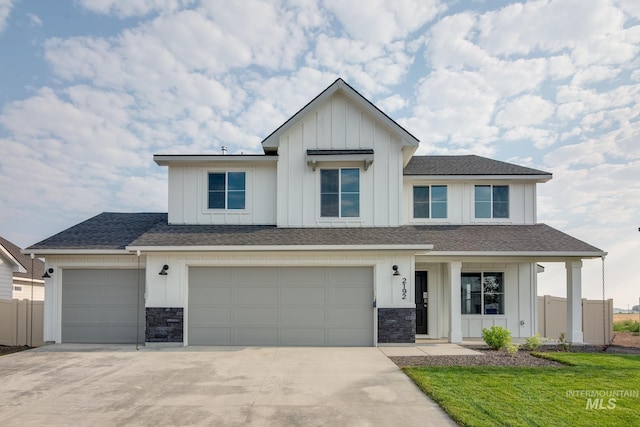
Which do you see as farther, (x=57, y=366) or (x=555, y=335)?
(x=555, y=335)

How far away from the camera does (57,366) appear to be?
941cm

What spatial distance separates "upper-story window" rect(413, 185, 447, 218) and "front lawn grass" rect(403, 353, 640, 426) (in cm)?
606

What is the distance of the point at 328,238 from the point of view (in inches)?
475

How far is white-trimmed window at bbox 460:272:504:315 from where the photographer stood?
46.5 feet

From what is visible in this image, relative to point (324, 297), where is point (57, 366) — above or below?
below

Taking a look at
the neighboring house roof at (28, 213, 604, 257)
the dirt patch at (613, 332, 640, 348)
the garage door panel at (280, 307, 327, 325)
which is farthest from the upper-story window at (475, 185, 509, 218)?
the garage door panel at (280, 307, 327, 325)

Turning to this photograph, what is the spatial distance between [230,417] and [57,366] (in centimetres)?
565

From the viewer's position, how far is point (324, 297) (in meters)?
12.2

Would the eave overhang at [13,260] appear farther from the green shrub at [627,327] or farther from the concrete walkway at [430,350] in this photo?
the green shrub at [627,327]

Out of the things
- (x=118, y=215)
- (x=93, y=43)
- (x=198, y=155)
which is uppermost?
(x=93, y=43)

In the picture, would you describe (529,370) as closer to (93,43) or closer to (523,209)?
(523,209)

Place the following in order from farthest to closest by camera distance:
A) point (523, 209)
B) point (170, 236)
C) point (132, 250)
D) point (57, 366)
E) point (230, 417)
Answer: point (523, 209), point (170, 236), point (132, 250), point (57, 366), point (230, 417)

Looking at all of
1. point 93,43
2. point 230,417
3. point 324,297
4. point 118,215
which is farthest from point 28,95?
point 230,417

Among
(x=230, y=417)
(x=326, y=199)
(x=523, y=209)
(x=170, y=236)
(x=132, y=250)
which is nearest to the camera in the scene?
(x=230, y=417)
